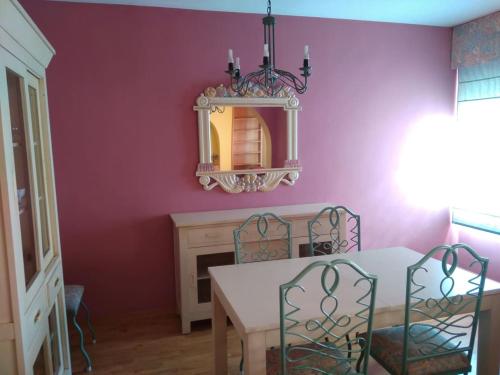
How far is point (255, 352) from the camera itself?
5.40ft

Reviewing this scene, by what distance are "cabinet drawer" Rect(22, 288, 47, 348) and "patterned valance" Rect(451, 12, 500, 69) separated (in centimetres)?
377

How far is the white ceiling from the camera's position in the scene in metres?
3.08

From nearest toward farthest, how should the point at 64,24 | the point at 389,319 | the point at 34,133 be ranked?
1. the point at 389,319
2. the point at 34,133
3. the point at 64,24

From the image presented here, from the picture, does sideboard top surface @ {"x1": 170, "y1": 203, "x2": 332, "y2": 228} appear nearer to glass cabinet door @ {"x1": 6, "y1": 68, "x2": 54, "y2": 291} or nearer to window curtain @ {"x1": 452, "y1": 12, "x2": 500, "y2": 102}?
glass cabinet door @ {"x1": 6, "y1": 68, "x2": 54, "y2": 291}

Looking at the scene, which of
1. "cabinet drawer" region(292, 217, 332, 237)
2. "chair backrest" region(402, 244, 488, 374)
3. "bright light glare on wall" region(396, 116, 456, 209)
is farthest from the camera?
"bright light glare on wall" region(396, 116, 456, 209)

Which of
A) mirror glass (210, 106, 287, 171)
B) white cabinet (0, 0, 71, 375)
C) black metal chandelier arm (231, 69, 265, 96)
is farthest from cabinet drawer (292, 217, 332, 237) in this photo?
white cabinet (0, 0, 71, 375)

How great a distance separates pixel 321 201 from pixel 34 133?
2443 millimetres

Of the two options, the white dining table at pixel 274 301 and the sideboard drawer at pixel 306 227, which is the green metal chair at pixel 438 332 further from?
the sideboard drawer at pixel 306 227

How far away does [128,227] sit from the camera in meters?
3.24

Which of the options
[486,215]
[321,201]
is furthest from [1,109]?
[486,215]

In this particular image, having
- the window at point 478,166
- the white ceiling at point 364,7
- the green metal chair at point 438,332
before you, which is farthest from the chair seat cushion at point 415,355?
the white ceiling at point 364,7

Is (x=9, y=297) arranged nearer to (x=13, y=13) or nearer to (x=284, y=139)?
(x=13, y=13)

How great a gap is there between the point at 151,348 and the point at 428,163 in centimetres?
300

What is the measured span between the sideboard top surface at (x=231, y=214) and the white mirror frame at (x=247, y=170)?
0.19 m
